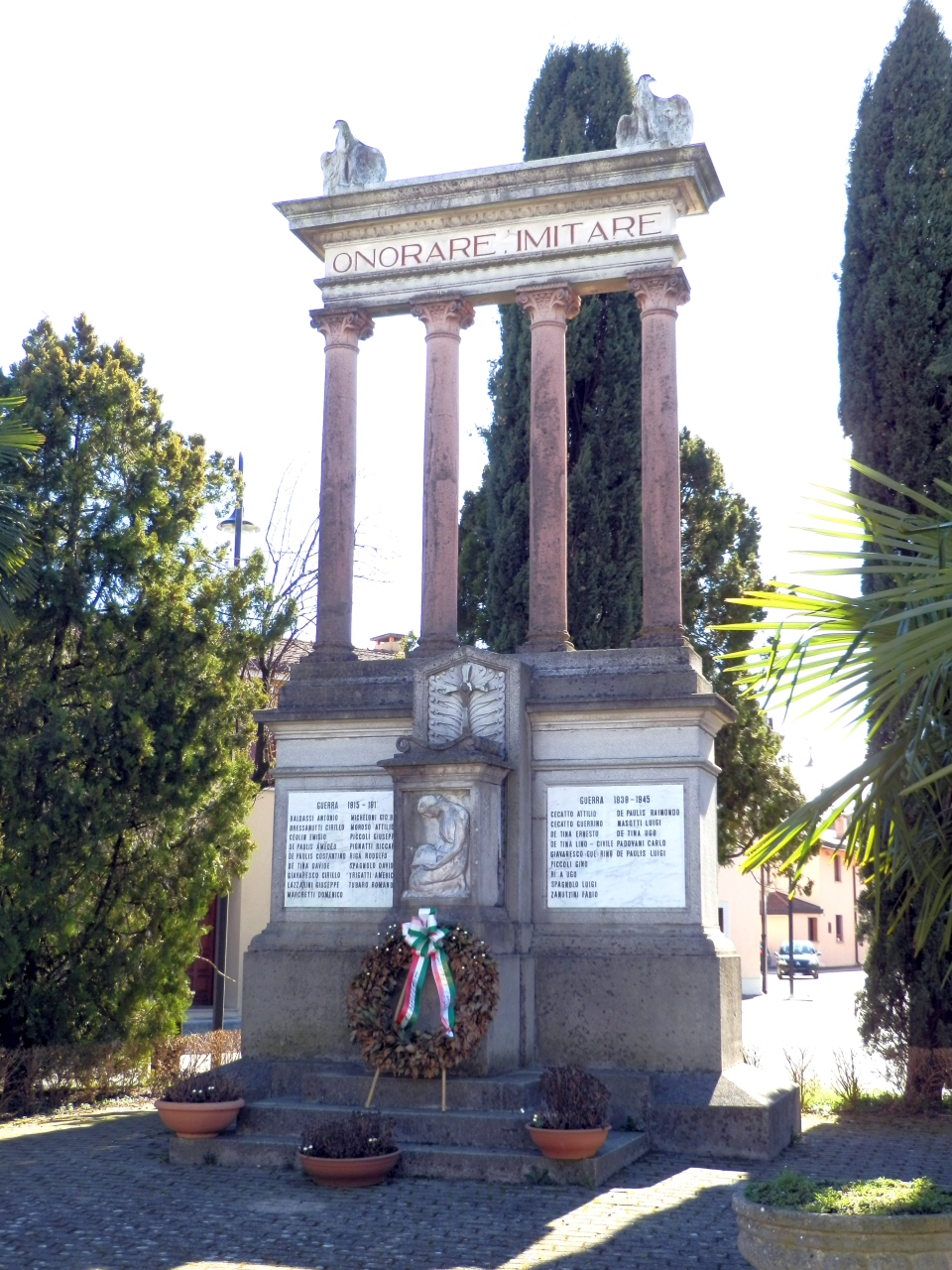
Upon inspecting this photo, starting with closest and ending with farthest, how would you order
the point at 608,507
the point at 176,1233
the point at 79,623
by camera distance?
1. the point at 176,1233
2. the point at 79,623
3. the point at 608,507

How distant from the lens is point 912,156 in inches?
630

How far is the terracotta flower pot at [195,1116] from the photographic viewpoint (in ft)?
33.0

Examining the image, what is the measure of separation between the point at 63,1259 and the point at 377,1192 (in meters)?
2.31

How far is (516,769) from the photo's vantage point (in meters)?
11.7

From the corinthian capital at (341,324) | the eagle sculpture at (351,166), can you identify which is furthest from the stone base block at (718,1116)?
the eagle sculpture at (351,166)

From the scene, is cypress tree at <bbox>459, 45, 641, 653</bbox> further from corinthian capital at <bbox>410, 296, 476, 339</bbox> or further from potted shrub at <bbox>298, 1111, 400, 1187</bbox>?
potted shrub at <bbox>298, 1111, 400, 1187</bbox>

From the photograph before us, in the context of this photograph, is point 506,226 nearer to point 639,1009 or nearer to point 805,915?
point 639,1009

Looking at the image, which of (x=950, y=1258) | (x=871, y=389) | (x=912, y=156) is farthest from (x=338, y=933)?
(x=912, y=156)

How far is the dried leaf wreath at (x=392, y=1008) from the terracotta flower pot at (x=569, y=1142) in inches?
49.6

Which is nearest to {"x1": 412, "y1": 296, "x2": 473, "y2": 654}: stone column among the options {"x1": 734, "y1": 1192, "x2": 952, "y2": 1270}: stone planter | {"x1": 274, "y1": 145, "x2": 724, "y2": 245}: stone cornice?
{"x1": 274, "y1": 145, "x2": 724, "y2": 245}: stone cornice

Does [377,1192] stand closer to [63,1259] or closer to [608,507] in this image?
[63,1259]

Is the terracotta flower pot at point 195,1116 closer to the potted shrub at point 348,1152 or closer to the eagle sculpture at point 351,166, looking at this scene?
the potted shrub at point 348,1152

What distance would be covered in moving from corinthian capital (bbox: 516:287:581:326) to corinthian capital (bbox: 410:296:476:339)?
0.57 metres

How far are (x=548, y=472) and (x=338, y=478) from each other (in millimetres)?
2114
